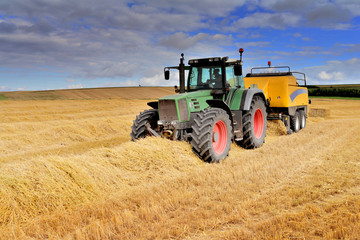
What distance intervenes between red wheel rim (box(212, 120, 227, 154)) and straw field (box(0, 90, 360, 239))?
0.36m

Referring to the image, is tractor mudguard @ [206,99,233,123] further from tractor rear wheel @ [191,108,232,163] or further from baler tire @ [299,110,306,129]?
baler tire @ [299,110,306,129]

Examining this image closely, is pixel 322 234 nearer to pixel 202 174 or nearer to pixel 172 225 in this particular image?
pixel 172 225

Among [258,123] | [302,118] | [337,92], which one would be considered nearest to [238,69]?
[258,123]

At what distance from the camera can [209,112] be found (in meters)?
6.85

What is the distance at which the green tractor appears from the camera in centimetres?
673

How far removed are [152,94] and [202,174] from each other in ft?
112

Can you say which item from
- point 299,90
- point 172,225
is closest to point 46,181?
point 172,225

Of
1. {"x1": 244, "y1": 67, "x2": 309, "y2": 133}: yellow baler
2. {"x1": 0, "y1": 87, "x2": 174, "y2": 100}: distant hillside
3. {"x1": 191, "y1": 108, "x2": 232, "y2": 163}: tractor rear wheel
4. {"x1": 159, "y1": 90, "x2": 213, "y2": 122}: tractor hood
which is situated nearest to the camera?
{"x1": 191, "y1": 108, "x2": 232, "y2": 163}: tractor rear wheel

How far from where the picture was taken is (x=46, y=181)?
4629mm

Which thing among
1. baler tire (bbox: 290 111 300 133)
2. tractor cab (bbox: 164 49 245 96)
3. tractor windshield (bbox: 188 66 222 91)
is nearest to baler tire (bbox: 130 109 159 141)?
tractor cab (bbox: 164 49 245 96)

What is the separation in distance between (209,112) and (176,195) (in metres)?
2.60

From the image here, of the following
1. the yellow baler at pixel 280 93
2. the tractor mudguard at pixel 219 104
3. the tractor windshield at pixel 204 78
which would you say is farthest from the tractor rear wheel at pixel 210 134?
the yellow baler at pixel 280 93

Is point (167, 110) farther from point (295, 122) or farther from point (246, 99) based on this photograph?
point (295, 122)

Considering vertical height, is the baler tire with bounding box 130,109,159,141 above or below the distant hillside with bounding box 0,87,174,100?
below
